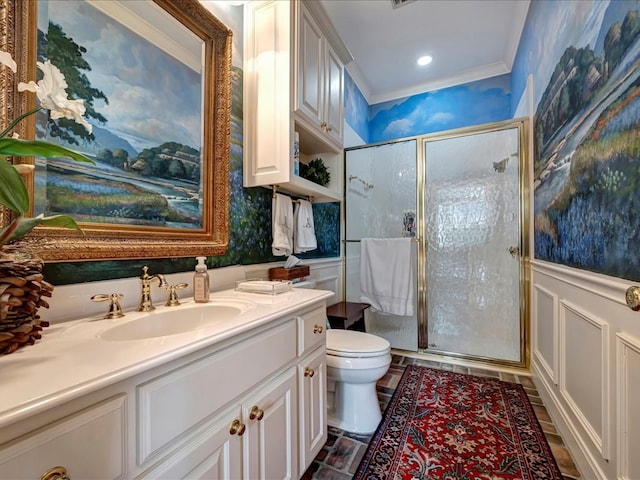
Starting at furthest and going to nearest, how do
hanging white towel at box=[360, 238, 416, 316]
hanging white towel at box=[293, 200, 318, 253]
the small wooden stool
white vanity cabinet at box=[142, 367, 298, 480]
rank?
hanging white towel at box=[360, 238, 416, 316], the small wooden stool, hanging white towel at box=[293, 200, 318, 253], white vanity cabinet at box=[142, 367, 298, 480]

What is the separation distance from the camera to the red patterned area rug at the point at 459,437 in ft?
4.04

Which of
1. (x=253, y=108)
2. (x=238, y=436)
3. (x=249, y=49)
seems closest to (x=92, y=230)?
(x=238, y=436)

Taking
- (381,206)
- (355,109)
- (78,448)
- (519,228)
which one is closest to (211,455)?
(78,448)

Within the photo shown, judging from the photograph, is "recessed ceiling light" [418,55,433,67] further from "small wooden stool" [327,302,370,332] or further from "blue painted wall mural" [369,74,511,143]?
"small wooden stool" [327,302,370,332]

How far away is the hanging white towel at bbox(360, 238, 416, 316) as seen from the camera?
7.78 ft

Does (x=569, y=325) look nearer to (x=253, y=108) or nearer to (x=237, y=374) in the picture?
(x=237, y=374)

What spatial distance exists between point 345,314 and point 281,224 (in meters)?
0.91

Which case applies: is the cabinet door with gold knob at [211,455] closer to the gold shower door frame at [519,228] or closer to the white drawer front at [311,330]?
the white drawer front at [311,330]

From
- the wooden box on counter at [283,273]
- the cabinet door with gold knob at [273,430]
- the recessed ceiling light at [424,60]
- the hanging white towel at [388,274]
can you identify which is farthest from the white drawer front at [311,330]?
the recessed ceiling light at [424,60]

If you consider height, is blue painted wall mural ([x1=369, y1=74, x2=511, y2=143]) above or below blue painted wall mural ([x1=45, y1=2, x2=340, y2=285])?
above

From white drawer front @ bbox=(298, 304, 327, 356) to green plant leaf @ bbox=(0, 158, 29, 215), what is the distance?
0.82 meters

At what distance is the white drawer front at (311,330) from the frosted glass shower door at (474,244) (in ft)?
5.13

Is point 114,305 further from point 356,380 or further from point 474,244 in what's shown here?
point 474,244

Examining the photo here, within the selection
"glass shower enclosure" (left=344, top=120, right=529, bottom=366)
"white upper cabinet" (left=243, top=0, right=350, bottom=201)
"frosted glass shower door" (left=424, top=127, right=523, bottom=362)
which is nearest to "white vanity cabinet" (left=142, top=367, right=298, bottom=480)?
"white upper cabinet" (left=243, top=0, right=350, bottom=201)
